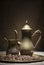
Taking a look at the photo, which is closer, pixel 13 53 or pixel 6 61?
pixel 6 61

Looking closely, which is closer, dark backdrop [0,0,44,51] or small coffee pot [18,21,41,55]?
small coffee pot [18,21,41,55]

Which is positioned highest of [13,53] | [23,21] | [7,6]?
[7,6]

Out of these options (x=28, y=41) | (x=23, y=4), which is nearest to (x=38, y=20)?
(x=23, y=4)

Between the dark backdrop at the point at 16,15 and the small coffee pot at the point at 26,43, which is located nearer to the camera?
the small coffee pot at the point at 26,43

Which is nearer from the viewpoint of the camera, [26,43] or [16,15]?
[26,43]

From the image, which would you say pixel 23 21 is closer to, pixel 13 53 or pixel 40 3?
pixel 40 3

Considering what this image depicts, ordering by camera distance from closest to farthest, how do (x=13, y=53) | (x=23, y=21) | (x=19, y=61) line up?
(x=19, y=61)
(x=13, y=53)
(x=23, y=21)

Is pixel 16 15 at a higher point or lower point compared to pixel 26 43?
higher

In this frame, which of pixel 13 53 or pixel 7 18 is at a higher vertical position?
pixel 7 18

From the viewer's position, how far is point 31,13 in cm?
219

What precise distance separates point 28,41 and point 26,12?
1.71ft

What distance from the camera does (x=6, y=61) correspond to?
4.61ft

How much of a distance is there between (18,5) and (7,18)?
153mm

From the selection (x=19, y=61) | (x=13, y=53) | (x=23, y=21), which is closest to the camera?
(x=19, y=61)
